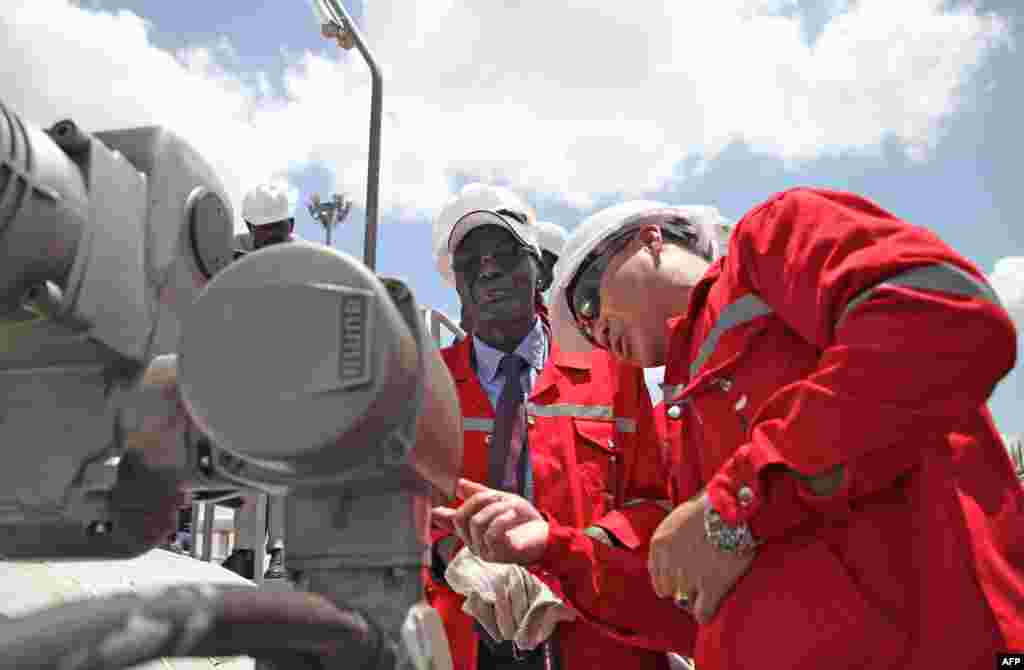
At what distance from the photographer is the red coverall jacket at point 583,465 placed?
2.47 m

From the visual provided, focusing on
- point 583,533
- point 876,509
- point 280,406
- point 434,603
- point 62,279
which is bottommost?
point 434,603

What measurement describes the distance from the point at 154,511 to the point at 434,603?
1745 mm

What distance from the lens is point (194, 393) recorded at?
94cm

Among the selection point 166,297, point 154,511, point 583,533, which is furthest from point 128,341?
point 583,533

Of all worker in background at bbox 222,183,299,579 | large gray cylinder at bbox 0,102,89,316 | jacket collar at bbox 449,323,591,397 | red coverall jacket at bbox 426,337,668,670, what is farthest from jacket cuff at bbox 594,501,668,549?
worker in background at bbox 222,183,299,579

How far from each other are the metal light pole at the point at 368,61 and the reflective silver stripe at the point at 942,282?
5847 millimetres

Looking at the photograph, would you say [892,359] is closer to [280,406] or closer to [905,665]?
[905,665]

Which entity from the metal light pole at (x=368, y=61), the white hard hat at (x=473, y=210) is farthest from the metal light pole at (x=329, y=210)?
the white hard hat at (x=473, y=210)

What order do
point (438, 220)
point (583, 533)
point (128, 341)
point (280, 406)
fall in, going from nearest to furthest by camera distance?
point (280, 406)
point (128, 341)
point (583, 533)
point (438, 220)

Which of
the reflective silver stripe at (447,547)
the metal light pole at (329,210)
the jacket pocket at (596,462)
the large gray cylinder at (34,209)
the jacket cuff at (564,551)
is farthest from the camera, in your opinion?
the metal light pole at (329,210)

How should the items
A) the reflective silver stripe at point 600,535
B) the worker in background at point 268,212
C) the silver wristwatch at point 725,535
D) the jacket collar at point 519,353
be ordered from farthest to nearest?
1. the worker in background at point 268,212
2. the jacket collar at point 519,353
3. the reflective silver stripe at point 600,535
4. the silver wristwatch at point 725,535

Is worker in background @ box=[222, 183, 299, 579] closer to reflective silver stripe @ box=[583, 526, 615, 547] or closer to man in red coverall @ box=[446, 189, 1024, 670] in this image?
reflective silver stripe @ box=[583, 526, 615, 547]

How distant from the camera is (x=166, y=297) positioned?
110 cm

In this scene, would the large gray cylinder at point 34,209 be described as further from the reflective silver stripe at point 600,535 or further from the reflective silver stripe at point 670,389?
the reflective silver stripe at point 600,535
